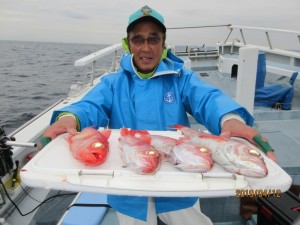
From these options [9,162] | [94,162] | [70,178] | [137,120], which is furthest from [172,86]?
[9,162]

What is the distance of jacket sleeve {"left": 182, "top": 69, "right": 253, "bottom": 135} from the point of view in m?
1.74

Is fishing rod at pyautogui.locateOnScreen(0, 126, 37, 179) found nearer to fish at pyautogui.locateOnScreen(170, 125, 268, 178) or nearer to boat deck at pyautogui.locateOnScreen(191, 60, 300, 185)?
fish at pyautogui.locateOnScreen(170, 125, 268, 178)

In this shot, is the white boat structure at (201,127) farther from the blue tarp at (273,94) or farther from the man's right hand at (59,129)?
the man's right hand at (59,129)

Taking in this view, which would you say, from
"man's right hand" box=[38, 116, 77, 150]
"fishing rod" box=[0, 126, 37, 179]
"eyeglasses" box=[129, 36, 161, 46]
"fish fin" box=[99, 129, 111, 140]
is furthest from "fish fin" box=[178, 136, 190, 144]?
"fishing rod" box=[0, 126, 37, 179]

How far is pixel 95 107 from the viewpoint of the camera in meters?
1.95

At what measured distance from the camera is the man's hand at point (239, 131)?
1.54 meters

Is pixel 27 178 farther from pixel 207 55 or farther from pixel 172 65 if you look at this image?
pixel 207 55

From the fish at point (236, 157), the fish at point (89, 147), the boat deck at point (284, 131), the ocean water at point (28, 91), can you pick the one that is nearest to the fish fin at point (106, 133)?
the fish at point (89, 147)

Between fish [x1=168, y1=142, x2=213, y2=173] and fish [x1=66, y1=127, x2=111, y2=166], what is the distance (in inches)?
13.3

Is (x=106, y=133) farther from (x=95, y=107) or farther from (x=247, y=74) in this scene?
(x=247, y=74)

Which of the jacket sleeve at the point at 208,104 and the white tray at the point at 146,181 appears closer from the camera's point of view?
the white tray at the point at 146,181

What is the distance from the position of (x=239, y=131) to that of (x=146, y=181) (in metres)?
0.65

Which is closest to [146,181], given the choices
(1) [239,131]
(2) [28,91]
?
(1) [239,131]

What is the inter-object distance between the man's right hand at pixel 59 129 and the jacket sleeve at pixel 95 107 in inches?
2.2
